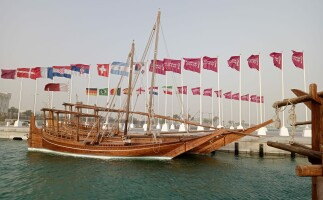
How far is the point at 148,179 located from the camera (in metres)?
16.2

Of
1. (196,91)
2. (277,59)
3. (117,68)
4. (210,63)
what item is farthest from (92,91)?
(277,59)

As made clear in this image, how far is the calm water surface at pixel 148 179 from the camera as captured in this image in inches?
513

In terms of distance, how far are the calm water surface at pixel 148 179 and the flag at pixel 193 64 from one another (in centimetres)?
1360

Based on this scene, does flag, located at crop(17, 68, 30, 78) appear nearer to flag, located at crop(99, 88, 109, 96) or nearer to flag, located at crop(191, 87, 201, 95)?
flag, located at crop(99, 88, 109, 96)

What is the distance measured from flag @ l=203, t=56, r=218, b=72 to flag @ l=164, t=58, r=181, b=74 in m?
3.57

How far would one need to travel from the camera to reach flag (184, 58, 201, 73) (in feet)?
106

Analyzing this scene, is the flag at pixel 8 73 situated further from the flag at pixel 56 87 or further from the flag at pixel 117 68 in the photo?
the flag at pixel 117 68

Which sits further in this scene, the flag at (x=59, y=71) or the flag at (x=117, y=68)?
the flag at (x=59, y=71)

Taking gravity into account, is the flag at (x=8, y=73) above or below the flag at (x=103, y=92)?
above

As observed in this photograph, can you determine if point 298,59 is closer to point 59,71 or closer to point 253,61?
point 253,61

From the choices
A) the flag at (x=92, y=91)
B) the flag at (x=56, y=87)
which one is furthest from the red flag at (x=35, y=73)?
the flag at (x=92, y=91)

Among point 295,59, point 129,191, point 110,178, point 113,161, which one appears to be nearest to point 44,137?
point 113,161

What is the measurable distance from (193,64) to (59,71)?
21248mm

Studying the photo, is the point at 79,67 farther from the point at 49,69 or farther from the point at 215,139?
the point at 215,139
